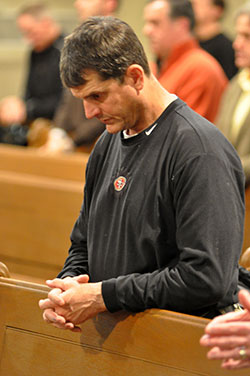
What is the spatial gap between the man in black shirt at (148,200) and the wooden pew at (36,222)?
183 cm

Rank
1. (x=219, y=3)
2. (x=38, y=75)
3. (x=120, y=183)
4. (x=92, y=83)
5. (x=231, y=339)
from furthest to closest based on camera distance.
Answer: (x=38, y=75) → (x=219, y=3) → (x=120, y=183) → (x=92, y=83) → (x=231, y=339)

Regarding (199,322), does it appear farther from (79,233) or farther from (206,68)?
(206,68)

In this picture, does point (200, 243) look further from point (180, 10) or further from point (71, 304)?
point (180, 10)

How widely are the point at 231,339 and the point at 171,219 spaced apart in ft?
1.33

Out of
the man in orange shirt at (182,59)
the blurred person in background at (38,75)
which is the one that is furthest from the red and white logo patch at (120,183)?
the blurred person in background at (38,75)

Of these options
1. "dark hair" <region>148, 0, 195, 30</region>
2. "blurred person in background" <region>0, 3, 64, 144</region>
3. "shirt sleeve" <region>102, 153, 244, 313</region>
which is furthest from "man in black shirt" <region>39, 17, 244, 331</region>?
"blurred person in background" <region>0, 3, 64, 144</region>

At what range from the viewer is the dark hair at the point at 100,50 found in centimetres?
183

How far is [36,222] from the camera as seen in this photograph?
395 centimetres

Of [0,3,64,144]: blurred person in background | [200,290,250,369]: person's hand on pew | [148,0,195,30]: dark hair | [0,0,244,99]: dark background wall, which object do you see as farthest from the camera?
[0,0,244,99]: dark background wall

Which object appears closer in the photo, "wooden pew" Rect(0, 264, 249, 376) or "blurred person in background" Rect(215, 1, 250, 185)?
"wooden pew" Rect(0, 264, 249, 376)

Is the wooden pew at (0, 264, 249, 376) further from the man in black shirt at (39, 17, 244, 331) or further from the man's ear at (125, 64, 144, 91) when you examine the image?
the man's ear at (125, 64, 144, 91)

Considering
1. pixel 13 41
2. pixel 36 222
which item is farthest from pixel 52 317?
pixel 13 41

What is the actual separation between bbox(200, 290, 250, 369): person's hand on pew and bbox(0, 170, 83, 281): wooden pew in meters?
2.20

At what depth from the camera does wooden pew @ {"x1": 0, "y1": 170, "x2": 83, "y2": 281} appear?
12.7 ft
